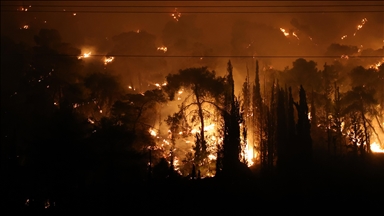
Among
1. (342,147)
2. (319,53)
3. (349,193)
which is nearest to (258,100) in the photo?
(342,147)

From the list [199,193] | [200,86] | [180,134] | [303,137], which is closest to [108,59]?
[180,134]

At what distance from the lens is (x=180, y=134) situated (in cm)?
4319

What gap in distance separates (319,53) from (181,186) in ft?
160

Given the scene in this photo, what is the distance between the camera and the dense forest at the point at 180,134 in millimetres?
25781

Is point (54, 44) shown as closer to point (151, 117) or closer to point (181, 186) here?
point (151, 117)

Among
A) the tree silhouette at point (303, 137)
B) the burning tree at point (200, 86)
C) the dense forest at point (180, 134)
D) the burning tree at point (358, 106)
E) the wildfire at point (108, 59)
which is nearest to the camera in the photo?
the dense forest at point (180, 134)

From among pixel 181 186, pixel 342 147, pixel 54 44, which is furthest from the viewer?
pixel 54 44

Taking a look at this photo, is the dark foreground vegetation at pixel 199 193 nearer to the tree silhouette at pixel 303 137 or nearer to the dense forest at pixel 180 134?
the dense forest at pixel 180 134

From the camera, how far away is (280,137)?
37344mm

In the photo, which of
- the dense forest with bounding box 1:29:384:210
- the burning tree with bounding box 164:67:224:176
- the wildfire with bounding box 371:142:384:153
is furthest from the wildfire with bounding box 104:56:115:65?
the wildfire with bounding box 371:142:384:153


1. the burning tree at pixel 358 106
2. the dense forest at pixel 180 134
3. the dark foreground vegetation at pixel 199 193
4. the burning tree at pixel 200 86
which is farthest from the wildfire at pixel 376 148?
the burning tree at pixel 200 86

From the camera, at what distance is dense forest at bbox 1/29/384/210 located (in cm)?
2578

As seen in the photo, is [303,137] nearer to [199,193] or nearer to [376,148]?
[199,193]

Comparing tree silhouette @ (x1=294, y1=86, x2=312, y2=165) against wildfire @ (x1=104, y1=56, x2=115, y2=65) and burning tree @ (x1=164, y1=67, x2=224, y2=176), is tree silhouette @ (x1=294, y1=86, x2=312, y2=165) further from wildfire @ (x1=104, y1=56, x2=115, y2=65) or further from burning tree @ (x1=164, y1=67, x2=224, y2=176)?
wildfire @ (x1=104, y1=56, x2=115, y2=65)
